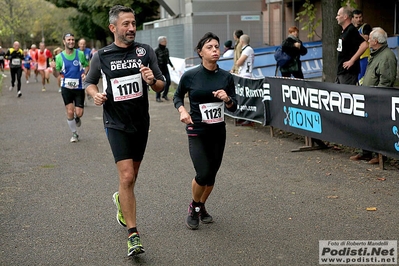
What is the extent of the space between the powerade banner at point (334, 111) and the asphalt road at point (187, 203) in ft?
1.25

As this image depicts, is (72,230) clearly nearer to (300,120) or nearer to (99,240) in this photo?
(99,240)

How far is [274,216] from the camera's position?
6.80 m

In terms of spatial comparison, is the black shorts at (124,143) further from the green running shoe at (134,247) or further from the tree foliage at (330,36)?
the tree foliage at (330,36)

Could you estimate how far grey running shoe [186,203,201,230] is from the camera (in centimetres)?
643

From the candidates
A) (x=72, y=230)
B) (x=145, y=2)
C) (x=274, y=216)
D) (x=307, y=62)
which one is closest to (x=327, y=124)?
(x=274, y=216)

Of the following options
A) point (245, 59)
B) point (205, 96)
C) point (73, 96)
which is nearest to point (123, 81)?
point (205, 96)

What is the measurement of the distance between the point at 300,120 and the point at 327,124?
0.94m

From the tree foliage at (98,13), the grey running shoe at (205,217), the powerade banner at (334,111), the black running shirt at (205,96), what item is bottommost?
the grey running shoe at (205,217)

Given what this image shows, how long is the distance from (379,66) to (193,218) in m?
4.52

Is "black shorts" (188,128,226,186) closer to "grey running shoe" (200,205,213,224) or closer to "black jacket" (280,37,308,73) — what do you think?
"grey running shoe" (200,205,213,224)

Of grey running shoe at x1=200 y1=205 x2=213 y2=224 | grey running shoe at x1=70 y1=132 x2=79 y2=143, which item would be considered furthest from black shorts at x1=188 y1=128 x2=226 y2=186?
grey running shoe at x1=70 y1=132 x2=79 y2=143

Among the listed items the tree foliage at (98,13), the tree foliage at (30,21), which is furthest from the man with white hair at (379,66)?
the tree foliage at (30,21)

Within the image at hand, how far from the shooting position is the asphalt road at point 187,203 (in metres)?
5.74

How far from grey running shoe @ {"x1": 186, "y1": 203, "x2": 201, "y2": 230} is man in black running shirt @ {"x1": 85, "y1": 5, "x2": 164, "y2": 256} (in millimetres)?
821
